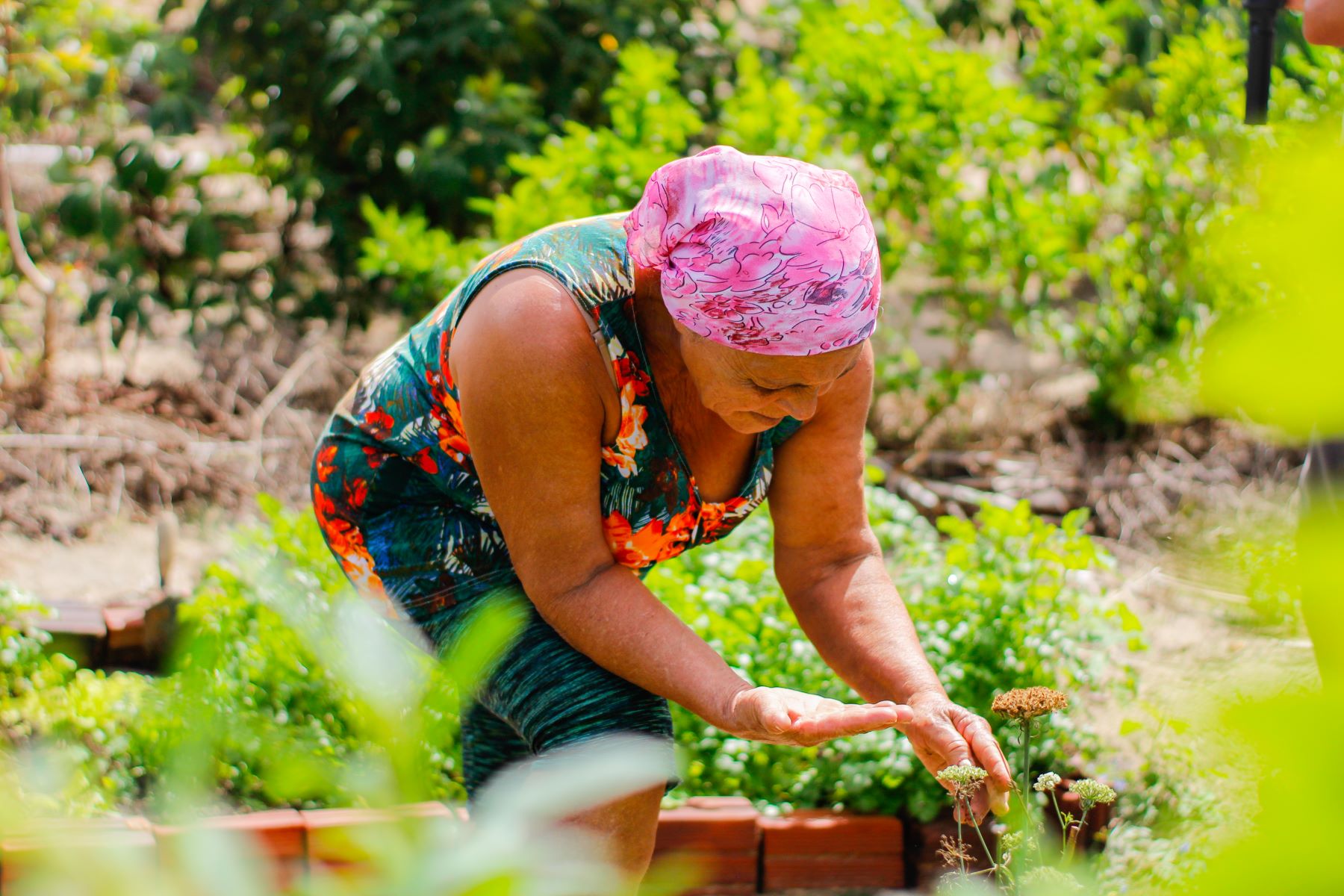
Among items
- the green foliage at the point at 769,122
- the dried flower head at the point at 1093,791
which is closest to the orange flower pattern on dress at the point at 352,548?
the dried flower head at the point at 1093,791

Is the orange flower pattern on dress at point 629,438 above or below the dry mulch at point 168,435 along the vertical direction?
above

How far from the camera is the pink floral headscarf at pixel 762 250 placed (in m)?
1.69

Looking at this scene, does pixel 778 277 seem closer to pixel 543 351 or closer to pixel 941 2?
pixel 543 351

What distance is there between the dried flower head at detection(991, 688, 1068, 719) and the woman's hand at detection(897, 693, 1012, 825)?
0.10 m

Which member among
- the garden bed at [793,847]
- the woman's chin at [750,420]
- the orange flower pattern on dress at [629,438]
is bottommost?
the garden bed at [793,847]

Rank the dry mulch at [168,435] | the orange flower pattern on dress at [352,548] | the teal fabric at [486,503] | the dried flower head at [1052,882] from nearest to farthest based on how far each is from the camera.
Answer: the dried flower head at [1052,882]
the teal fabric at [486,503]
the orange flower pattern on dress at [352,548]
the dry mulch at [168,435]

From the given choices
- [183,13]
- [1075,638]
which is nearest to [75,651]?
[1075,638]

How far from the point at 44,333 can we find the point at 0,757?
403 cm

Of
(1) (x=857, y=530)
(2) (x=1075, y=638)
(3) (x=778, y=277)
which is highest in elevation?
(3) (x=778, y=277)

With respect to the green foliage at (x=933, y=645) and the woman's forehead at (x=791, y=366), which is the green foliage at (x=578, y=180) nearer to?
the green foliage at (x=933, y=645)

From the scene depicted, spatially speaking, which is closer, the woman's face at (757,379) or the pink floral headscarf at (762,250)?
the pink floral headscarf at (762,250)

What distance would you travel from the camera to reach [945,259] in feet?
15.5

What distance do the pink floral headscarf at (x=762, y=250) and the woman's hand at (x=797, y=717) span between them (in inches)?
18.3

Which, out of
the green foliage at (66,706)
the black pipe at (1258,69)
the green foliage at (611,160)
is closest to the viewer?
the green foliage at (66,706)
